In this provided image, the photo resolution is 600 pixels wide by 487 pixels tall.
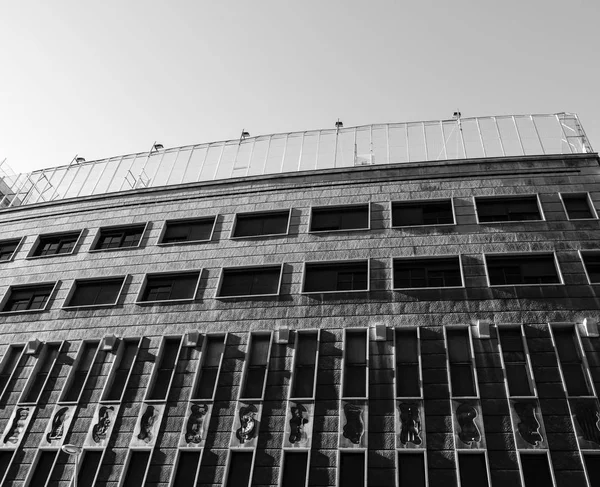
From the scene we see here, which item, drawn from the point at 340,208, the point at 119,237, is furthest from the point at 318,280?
the point at 119,237

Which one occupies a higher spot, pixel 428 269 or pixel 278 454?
pixel 428 269

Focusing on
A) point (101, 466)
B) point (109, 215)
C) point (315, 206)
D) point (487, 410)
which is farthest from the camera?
point (109, 215)

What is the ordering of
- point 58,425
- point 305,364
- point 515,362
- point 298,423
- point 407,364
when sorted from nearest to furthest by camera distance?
point 298,423
point 515,362
point 407,364
point 305,364
point 58,425

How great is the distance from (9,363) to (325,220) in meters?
20.1

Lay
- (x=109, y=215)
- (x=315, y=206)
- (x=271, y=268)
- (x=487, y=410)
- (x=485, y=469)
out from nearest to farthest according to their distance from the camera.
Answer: (x=485, y=469), (x=487, y=410), (x=271, y=268), (x=315, y=206), (x=109, y=215)

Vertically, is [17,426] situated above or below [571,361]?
below

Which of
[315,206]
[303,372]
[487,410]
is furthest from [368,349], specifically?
[315,206]

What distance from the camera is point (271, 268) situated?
29.2 metres

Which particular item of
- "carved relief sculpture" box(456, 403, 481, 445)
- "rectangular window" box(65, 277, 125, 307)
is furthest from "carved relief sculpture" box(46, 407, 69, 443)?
"carved relief sculpture" box(456, 403, 481, 445)

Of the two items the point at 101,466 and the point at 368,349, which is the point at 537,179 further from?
the point at 101,466

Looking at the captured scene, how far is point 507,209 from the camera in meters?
29.1

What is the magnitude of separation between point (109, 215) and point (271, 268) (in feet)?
44.1

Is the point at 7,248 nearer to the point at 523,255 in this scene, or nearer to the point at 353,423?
the point at 353,423

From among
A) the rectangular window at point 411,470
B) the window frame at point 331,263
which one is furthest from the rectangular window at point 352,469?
the window frame at point 331,263
